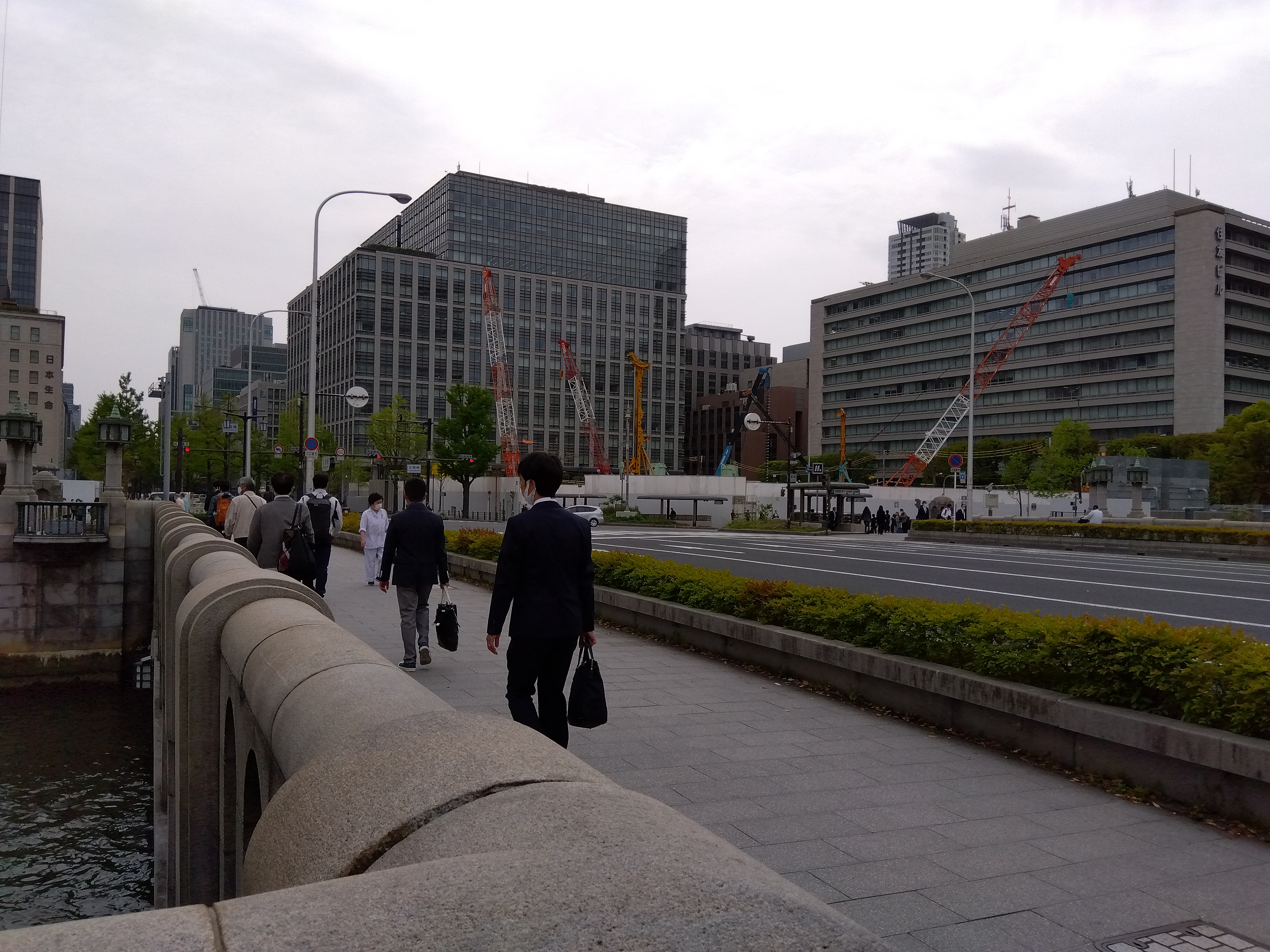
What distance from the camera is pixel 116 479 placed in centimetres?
2819

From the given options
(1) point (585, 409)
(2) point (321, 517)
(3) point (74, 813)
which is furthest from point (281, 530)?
(1) point (585, 409)

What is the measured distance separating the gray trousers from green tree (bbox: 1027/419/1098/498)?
207ft

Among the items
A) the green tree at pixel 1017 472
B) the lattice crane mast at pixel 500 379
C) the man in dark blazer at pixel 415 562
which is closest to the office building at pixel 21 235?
the lattice crane mast at pixel 500 379

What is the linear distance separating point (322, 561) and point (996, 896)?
12.2 m

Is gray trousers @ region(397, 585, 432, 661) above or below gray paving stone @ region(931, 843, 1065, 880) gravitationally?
above

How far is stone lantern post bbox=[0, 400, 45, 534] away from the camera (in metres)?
26.8

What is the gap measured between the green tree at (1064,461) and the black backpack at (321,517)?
199ft

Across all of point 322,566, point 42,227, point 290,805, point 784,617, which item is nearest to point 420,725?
point 290,805

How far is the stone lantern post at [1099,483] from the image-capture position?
137 feet

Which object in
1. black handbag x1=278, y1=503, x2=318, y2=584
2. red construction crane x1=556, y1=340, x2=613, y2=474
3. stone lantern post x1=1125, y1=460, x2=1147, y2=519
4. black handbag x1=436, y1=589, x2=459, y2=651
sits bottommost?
black handbag x1=436, y1=589, x2=459, y2=651

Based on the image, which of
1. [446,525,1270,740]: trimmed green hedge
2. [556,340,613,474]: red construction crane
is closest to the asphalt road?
[446,525,1270,740]: trimmed green hedge

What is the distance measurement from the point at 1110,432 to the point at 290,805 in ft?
341

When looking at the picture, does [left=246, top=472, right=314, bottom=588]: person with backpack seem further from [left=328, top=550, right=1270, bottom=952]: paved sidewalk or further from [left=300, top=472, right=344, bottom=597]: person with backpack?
[left=328, top=550, right=1270, bottom=952]: paved sidewalk

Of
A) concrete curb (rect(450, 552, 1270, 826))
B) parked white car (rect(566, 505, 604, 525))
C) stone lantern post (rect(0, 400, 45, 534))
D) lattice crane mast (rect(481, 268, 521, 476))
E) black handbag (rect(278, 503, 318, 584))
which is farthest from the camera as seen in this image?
lattice crane mast (rect(481, 268, 521, 476))
